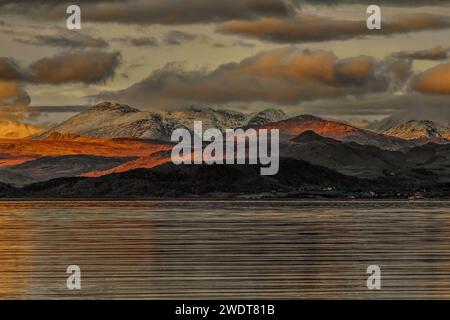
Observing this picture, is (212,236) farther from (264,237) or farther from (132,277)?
(132,277)

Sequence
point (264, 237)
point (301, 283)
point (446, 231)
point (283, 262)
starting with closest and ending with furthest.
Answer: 1. point (301, 283)
2. point (283, 262)
3. point (264, 237)
4. point (446, 231)
